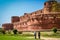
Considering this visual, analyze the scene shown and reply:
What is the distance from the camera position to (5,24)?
78.4 metres

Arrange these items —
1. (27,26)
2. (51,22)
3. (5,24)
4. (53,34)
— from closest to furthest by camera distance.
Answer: (53,34) < (51,22) < (27,26) < (5,24)

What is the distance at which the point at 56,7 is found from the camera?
2090 inches

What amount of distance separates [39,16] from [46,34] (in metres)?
11.0

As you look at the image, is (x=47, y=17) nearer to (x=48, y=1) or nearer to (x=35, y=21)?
(x=35, y=21)

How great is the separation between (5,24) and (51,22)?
3767 centimetres

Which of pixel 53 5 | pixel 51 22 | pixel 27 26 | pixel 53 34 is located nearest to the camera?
pixel 53 34

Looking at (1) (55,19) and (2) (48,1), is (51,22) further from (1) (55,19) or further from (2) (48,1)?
(2) (48,1)

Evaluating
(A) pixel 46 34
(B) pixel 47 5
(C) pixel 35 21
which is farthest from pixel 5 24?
(A) pixel 46 34

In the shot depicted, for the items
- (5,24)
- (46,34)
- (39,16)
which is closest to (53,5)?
(39,16)

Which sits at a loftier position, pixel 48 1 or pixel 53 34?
pixel 48 1

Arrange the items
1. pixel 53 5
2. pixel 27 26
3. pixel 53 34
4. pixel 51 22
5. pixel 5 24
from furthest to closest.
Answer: pixel 5 24 < pixel 53 5 < pixel 27 26 < pixel 51 22 < pixel 53 34

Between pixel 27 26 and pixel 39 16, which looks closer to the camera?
pixel 39 16

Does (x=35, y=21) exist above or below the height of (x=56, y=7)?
below

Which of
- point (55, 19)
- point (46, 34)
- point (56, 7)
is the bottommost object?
point (46, 34)
